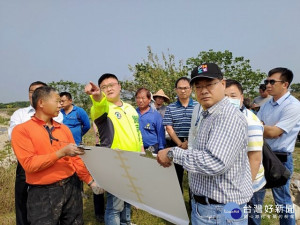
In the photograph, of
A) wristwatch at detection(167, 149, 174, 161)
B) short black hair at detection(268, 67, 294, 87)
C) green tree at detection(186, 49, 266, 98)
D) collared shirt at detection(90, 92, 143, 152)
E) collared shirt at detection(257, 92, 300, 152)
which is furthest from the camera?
green tree at detection(186, 49, 266, 98)

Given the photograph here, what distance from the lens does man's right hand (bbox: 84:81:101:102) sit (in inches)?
78.1

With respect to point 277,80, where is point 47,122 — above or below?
below

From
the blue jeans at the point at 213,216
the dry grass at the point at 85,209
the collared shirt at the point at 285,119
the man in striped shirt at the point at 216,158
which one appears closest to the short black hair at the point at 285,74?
the collared shirt at the point at 285,119

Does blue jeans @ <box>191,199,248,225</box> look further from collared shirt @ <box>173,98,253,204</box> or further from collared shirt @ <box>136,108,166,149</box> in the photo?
collared shirt @ <box>136,108,166,149</box>

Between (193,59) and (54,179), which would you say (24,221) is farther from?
(193,59)

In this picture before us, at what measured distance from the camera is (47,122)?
89.1 inches

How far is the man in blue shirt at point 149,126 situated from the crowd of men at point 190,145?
216mm

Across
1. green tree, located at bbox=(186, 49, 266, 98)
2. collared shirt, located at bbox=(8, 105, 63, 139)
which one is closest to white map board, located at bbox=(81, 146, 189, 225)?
collared shirt, located at bbox=(8, 105, 63, 139)

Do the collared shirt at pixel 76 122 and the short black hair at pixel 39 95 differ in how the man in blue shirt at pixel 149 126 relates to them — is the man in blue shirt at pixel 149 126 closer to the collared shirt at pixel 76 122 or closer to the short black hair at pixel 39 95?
the collared shirt at pixel 76 122

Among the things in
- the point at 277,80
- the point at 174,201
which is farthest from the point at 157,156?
the point at 277,80

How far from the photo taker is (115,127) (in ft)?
8.18

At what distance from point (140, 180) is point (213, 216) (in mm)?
655

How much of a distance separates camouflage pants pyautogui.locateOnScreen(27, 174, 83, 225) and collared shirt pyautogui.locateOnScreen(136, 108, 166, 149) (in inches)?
70.0

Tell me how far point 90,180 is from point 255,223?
1.97m
